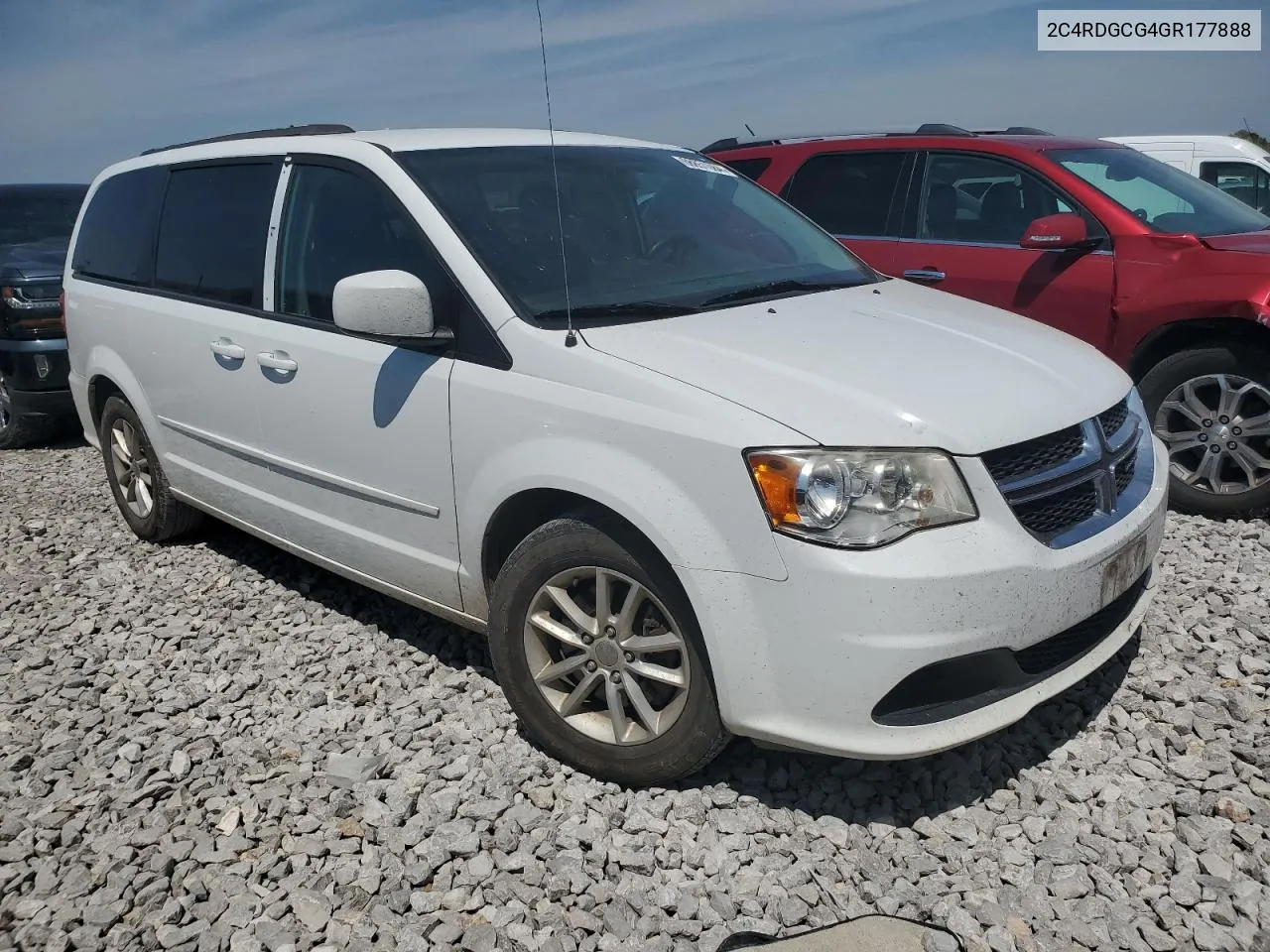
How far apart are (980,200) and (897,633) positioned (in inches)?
153

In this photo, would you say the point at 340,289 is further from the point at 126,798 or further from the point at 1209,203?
the point at 1209,203

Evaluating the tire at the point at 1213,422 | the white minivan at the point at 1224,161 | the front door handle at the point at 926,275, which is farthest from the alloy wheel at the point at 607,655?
the white minivan at the point at 1224,161

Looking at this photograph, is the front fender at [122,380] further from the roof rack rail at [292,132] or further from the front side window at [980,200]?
the front side window at [980,200]

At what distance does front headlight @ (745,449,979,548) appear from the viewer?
258cm

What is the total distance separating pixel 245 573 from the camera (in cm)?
505

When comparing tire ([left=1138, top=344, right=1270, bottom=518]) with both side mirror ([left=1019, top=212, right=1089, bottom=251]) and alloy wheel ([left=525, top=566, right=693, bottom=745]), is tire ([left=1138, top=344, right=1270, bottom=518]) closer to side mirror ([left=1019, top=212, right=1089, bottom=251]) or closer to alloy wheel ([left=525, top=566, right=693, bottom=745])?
side mirror ([left=1019, top=212, right=1089, bottom=251])

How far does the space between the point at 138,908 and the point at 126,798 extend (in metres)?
0.55

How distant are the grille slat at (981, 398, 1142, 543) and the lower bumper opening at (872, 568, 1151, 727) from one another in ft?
1.01

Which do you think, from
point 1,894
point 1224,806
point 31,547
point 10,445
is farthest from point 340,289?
point 10,445

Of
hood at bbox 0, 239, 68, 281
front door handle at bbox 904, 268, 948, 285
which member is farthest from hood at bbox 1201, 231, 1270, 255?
hood at bbox 0, 239, 68, 281

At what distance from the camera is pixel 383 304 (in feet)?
10.3

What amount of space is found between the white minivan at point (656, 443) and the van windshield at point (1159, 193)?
2.12 m

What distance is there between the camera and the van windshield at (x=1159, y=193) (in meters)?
5.43

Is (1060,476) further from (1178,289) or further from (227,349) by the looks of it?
(227,349)
